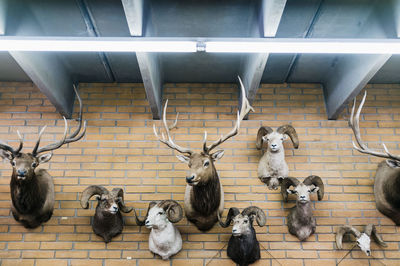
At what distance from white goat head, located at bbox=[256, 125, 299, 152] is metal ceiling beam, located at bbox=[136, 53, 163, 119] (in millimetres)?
1198

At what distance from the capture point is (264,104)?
14.5ft

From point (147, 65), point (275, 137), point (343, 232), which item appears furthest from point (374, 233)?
point (147, 65)

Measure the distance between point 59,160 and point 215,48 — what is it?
2391 mm

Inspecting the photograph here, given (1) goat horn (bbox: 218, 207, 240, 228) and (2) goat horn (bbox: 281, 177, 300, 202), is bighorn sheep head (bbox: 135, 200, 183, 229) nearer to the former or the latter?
(1) goat horn (bbox: 218, 207, 240, 228)

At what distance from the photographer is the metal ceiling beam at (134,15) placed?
117 inches

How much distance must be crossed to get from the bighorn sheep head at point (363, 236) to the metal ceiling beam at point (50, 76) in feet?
10.8

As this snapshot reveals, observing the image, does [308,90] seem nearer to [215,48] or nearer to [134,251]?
[215,48]

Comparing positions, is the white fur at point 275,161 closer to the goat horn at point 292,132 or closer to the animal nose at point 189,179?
the goat horn at point 292,132

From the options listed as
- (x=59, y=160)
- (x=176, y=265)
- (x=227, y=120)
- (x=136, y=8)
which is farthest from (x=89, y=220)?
(x=136, y=8)

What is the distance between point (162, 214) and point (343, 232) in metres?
1.86

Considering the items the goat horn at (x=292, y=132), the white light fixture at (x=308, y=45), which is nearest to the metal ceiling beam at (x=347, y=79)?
the goat horn at (x=292, y=132)

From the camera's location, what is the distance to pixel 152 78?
3.80m

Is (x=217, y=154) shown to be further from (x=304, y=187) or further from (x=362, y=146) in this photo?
(x=362, y=146)

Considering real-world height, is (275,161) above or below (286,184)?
above
